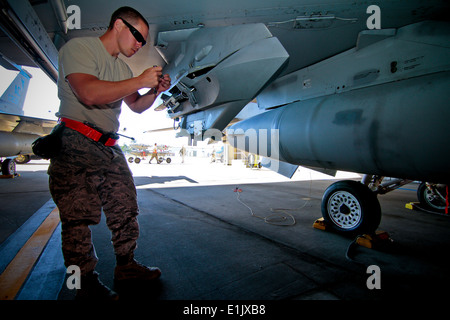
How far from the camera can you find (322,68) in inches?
102

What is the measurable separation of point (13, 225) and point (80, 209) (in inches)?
88.6

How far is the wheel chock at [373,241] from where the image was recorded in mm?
2042

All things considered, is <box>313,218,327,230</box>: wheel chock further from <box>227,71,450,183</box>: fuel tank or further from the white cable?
<box>227,71,450,183</box>: fuel tank

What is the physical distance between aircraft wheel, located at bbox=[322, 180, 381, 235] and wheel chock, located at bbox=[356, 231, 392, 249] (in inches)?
4.8

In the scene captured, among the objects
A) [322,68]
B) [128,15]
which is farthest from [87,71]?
[322,68]

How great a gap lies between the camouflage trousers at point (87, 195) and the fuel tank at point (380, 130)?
192cm

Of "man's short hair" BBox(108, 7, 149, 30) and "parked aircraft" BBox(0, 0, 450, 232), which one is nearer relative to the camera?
"man's short hair" BBox(108, 7, 149, 30)

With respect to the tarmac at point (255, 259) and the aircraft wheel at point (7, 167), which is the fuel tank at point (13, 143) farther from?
the tarmac at point (255, 259)

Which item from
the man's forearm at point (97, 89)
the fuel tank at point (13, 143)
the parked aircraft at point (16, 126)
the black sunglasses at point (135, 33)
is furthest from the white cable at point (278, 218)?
the fuel tank at point (13, 143)

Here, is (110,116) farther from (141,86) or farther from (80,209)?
(80,209)

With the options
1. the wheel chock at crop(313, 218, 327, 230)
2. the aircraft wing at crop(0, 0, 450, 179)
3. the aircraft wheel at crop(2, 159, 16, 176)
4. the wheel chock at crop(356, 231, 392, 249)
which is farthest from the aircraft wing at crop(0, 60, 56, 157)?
the wheel chock at crop(356, 231, 392, 249)

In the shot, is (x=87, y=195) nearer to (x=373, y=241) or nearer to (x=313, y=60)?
(x=373, y=241)

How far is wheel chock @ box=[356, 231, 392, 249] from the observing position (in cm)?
204

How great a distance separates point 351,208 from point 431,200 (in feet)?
9.26
